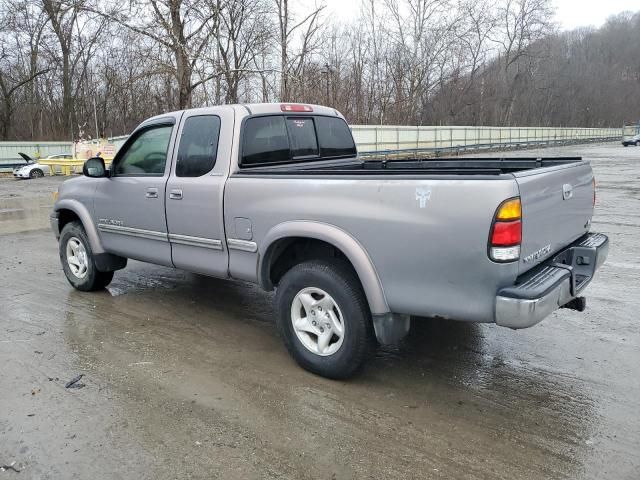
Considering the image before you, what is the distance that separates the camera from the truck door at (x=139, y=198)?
4906mm

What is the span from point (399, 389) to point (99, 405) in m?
2.00

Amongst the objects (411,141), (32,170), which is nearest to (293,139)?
(32,170)

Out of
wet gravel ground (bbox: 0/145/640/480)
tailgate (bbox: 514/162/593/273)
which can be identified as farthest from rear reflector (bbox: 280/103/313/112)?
tailgate (bbox: 514/162/593/273)

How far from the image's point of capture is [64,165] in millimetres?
26609

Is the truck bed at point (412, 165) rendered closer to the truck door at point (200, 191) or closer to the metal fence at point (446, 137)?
the truck door at point (200, 191)

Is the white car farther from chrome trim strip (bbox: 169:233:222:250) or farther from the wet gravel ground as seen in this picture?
chrome trim strip (bbox: 169:233:222:250)

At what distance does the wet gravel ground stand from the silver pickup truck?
0.53 meters

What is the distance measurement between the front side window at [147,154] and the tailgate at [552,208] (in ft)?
10.5

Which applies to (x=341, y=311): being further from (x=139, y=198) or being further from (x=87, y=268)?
(x=87, y=268)

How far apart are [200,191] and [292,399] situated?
6.23ft

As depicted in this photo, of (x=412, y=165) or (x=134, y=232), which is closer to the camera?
(x=412, y=165)

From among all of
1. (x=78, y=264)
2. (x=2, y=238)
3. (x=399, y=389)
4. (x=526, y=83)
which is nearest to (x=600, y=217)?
(x=399, y=389)

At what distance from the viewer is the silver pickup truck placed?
301 centimetres

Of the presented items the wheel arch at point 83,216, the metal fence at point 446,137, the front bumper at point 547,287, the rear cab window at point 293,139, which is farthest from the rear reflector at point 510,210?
the metal fence at point 446,137
